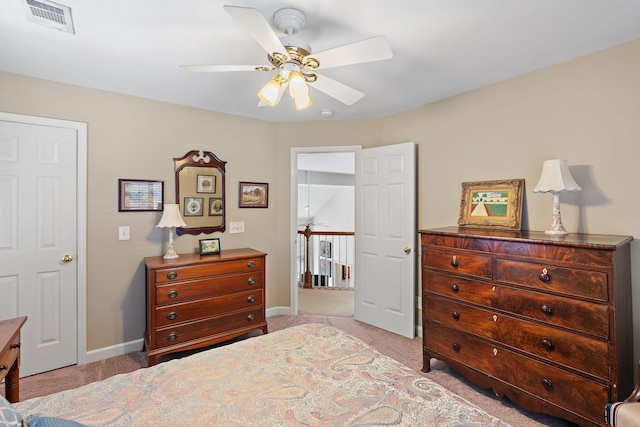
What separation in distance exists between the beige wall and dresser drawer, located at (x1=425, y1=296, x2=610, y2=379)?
62cm

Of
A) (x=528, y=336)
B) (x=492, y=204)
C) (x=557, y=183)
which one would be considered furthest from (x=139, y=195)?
(x=557, y=183)

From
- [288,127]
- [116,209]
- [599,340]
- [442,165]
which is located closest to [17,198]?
[116,209]

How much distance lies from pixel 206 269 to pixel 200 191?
922mm

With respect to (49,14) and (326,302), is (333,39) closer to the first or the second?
(49,14)

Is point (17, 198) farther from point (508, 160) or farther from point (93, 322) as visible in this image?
point (508, 160)

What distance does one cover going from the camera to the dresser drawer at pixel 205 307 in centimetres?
271

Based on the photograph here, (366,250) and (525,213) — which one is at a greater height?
(525,213)

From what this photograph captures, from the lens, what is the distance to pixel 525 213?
2.60 m

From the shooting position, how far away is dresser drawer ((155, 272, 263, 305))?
271 centimetres

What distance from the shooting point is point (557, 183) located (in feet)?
7.05

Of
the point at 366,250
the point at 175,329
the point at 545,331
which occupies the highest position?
the point at 366,250

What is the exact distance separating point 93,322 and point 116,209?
1044mm

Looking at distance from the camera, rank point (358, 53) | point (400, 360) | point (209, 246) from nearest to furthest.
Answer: point (358, 53), point (400, 360), point (209, 246)

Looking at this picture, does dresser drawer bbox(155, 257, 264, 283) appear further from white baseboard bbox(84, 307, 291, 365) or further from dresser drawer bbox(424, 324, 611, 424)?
dresser drawer bbox(424, 324, 611, 424)
